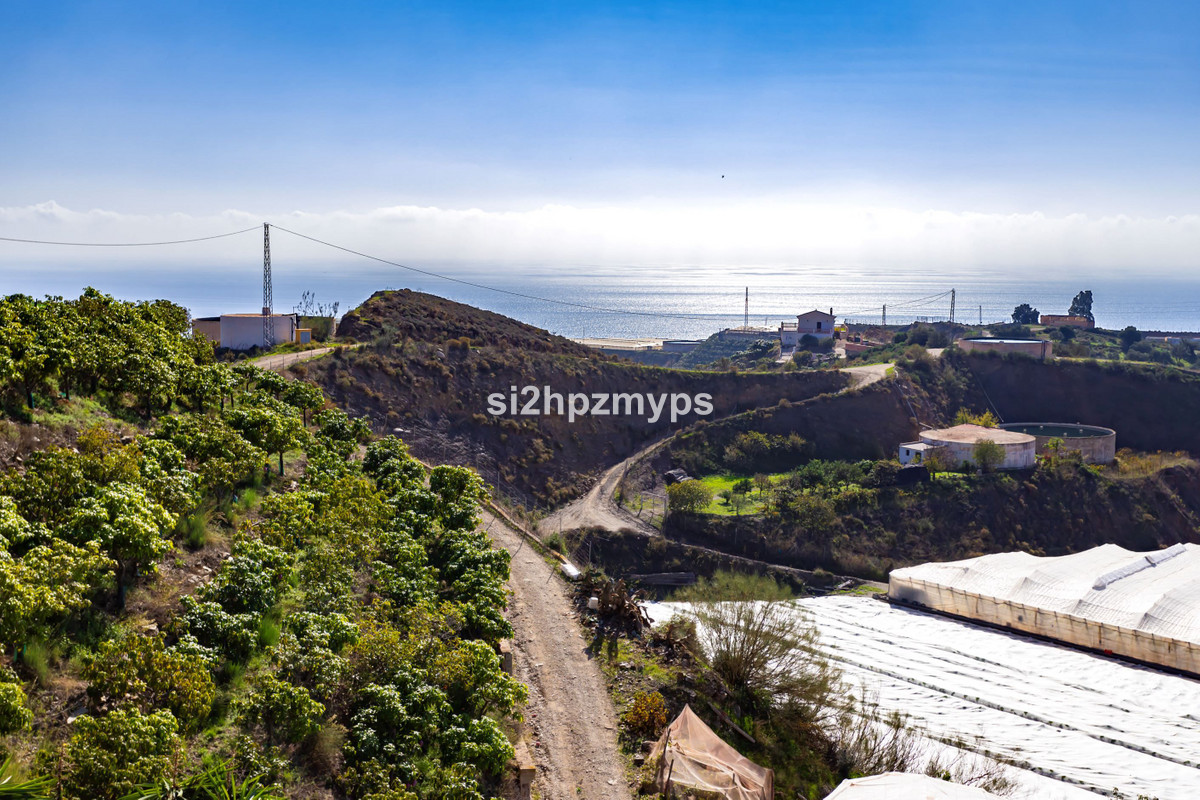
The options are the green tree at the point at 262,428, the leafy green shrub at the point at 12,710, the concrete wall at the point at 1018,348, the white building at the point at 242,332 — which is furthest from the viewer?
the concrete wall at the point at 1018,348

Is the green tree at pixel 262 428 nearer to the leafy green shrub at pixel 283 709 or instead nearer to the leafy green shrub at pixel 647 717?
the leafy green shrub at pixel 283 709

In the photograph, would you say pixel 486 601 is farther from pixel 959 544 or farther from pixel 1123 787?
pixel 959 544

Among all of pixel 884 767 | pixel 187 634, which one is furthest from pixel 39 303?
pixel 884 767

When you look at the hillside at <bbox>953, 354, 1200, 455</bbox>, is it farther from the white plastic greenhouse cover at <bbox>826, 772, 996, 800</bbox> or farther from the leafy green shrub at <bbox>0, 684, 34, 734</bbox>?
the leafy green shrub at <bbox>0, 684, 34, 734</bbox>

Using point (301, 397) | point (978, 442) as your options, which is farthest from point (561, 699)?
point (978, 442)

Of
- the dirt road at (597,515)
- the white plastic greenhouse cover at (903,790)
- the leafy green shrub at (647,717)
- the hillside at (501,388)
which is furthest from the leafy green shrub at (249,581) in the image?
the hillside at (501,388)

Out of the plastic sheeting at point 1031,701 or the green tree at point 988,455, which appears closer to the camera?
the plastic sheeting at point 1031,701

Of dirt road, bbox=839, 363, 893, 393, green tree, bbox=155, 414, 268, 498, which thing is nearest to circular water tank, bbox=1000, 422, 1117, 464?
dirt road, bbox=839, 363, 893, 393

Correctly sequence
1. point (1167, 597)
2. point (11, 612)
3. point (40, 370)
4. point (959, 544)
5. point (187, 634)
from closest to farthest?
point (11, 612)
point (187, 634)
point (40, 370)
point (1167, 597)
point (959, 544)
